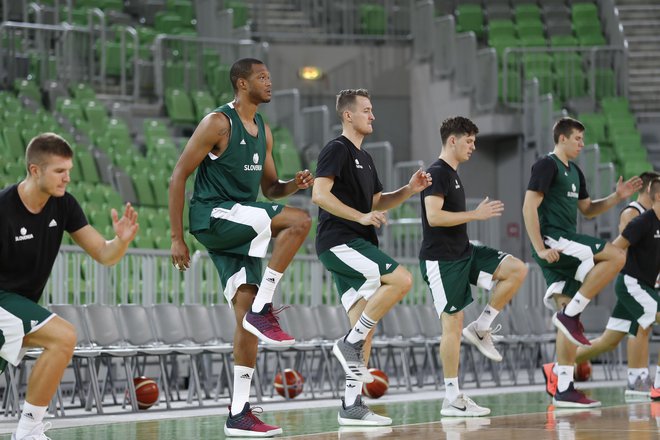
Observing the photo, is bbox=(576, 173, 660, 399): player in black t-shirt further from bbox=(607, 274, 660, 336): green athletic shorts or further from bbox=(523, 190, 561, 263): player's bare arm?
bbox=(523, 190, 561, 263): player's bare arm

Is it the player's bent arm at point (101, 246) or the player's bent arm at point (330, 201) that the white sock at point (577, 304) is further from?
the player's bent arm at point (101, 246)

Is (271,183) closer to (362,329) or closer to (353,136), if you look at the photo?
(353,136)

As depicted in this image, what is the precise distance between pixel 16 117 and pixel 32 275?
1023cm

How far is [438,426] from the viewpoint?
26.5 ft

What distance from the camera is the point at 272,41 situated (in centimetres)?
2305

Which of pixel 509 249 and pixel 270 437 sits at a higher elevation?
pixel 509 249

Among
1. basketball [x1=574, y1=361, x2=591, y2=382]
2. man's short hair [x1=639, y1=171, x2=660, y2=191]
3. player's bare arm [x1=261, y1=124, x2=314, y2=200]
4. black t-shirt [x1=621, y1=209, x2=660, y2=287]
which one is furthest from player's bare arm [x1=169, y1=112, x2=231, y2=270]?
basketball [x1=574, y1=361, x2=591, y2=382]

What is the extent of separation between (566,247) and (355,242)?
2.19 metres

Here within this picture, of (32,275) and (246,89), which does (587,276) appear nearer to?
(246,89)

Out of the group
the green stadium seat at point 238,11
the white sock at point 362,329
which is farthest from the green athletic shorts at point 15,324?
the green stadium seat at point 238,11

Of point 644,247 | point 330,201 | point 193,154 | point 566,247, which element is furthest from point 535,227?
point 193,154

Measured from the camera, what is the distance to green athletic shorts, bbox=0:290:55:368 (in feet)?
20.9

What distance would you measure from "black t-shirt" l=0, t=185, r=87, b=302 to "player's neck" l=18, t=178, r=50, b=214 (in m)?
0.02

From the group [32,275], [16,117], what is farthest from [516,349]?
[32,275]
